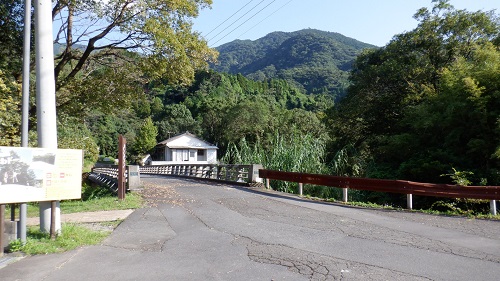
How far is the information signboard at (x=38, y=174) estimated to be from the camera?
642 cm

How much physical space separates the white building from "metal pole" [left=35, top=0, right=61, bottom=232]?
57816mm

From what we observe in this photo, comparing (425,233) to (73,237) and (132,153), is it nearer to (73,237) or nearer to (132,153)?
(73,237)

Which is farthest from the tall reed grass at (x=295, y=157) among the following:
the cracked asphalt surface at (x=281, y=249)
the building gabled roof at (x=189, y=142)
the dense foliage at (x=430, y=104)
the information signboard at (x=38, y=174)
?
the building gabled roof at (x=189, y=142)

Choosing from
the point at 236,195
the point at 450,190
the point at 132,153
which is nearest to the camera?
the point at 450,190

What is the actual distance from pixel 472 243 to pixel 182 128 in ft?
240

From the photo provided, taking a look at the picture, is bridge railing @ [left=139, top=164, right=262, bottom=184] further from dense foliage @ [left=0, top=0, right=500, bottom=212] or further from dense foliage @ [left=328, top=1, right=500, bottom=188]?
Answer: dense foliage @ [left=328, top=1, right=500, bottom=188]

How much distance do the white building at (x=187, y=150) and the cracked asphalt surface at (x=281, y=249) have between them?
5571 centimetres

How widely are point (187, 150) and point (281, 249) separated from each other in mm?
61617

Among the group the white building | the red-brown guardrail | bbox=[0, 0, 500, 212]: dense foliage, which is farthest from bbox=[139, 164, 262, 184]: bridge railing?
the white building

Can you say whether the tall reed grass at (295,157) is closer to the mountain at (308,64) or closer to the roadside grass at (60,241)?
the roadside grass at (60,241)

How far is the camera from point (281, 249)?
679 cm

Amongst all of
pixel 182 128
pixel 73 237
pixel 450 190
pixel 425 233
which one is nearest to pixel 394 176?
pixel 450 190

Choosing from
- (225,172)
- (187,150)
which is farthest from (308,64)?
(225,172)

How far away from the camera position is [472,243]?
24.1 feet
